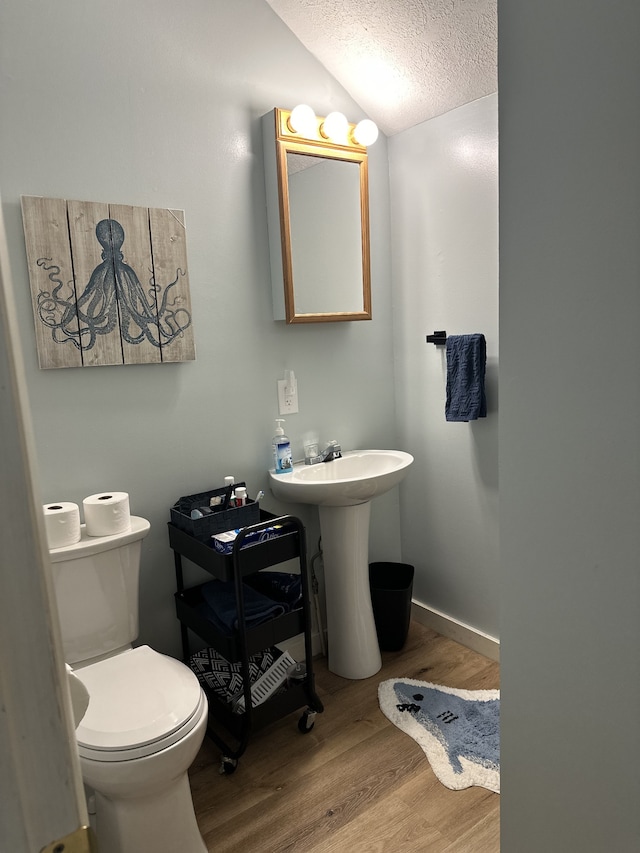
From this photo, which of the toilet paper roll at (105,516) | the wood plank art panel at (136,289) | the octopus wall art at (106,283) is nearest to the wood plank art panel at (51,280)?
the octopus wall art at (106,283)

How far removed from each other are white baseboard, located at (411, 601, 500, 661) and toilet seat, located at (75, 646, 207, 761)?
1.36 m

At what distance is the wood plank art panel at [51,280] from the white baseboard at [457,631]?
6.17ft

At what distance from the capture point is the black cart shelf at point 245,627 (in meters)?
1.98

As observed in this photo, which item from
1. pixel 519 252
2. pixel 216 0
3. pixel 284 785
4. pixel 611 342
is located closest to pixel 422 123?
pixel 216 0

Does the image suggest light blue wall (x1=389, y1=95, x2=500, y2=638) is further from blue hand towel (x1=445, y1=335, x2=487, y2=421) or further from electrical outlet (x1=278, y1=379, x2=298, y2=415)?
electrical outlet (x1=278, y1=379, x2=298, y2=415)

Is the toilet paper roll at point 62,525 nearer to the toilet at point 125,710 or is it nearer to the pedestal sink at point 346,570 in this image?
the toilet at point 125,710

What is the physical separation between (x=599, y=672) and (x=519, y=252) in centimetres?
76

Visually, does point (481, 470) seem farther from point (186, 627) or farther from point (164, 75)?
point (164, 75)

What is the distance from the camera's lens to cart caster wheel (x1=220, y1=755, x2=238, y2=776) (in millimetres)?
2021

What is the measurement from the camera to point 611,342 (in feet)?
3.34

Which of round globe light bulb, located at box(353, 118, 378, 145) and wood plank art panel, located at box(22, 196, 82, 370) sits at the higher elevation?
round globe light bulb, located at box(353, 118, 378, 145)

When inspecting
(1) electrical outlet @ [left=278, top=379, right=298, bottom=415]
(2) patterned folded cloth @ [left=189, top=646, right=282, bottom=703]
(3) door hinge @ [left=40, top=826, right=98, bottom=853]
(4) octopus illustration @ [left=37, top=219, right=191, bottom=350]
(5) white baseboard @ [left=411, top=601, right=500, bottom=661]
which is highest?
(4) octopus illustration @ [left=37, top=219, right=191, bottom=350]

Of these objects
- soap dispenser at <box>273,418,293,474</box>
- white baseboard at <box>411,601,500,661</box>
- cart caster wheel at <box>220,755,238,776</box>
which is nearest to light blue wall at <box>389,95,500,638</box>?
white baseboard at <box>411,601,500,661</box>

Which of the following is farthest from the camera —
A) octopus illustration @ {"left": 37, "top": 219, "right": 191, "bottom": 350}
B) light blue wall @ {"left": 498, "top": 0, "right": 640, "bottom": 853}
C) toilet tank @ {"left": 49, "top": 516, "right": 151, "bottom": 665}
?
octopus illustration @ {"left": 37, "top": 219, "right": 191, "bottom": 350}
